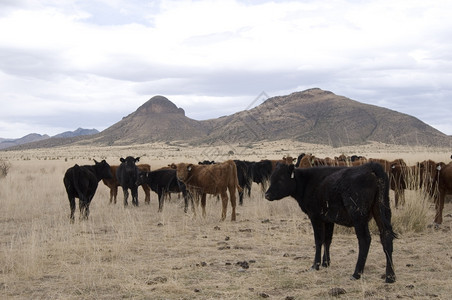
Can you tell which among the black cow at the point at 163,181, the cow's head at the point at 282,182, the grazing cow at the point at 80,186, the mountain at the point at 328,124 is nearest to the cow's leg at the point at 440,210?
the cow's head at the point at 282,182

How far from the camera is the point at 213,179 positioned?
42.9ft

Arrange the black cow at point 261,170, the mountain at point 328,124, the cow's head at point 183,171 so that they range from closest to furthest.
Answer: the cow's head at point 183,171
the black cow at point 261,170
the mountain at point 328,124

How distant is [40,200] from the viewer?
676 inches

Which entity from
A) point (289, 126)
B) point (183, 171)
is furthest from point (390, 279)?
point (289, 126)

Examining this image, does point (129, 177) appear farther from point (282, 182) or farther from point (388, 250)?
point (388, 250)

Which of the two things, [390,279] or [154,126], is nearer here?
[390,279]

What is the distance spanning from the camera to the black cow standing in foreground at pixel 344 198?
6.57m

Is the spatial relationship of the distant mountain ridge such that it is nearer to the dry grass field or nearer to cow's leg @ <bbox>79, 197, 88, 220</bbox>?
cow's leg @ <bbox>79, 197, 88, 220</bbox>

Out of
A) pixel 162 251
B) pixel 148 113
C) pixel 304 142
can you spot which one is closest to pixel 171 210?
pixel 162 251

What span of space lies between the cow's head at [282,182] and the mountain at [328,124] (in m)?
76.3

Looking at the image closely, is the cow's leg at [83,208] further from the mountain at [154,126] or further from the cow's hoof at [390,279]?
the mountain at [154,126]

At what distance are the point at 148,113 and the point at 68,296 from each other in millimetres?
156796

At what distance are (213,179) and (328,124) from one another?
91.4 meters

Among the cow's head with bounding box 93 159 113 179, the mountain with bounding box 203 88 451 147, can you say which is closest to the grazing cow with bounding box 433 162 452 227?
the cow's head with bounding box 93 159 113 179
